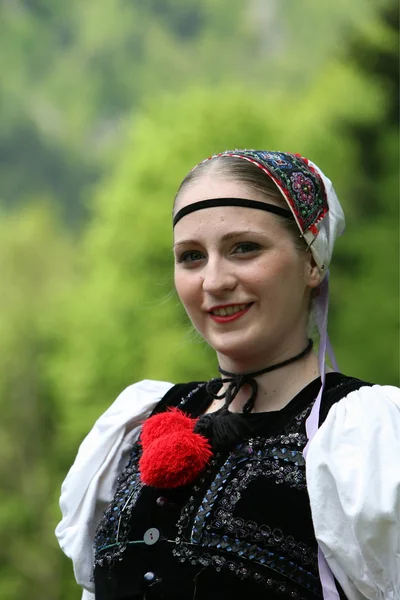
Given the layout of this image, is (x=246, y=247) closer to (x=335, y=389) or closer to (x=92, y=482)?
(x=335, y=389)

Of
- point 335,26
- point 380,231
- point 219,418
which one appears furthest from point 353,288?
point 219,418

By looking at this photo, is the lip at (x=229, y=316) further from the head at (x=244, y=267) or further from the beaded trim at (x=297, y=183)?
the beaded trim at (x=297, y=183)

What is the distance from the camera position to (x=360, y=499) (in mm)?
1178

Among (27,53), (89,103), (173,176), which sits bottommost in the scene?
(173,176)

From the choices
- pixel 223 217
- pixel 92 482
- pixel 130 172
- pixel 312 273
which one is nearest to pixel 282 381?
pixel 312 273

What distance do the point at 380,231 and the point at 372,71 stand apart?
122cm

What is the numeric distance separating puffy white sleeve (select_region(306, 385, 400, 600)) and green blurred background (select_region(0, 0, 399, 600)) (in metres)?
Result: 4.15

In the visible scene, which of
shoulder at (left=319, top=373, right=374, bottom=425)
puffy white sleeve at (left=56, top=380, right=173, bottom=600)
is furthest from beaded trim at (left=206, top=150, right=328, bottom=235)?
puffy white sleeve at (left=56, top=380, right=173, bottom=600)

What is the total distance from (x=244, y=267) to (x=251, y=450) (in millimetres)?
304

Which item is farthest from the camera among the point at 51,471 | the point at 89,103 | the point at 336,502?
the point at 89,103

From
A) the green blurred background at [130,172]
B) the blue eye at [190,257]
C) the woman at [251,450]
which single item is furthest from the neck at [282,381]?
the green blurred background at [130,172]

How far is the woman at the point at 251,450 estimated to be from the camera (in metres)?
1.22

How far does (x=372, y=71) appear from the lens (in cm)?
601

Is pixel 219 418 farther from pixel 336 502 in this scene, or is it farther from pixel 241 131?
pixel 241 131
